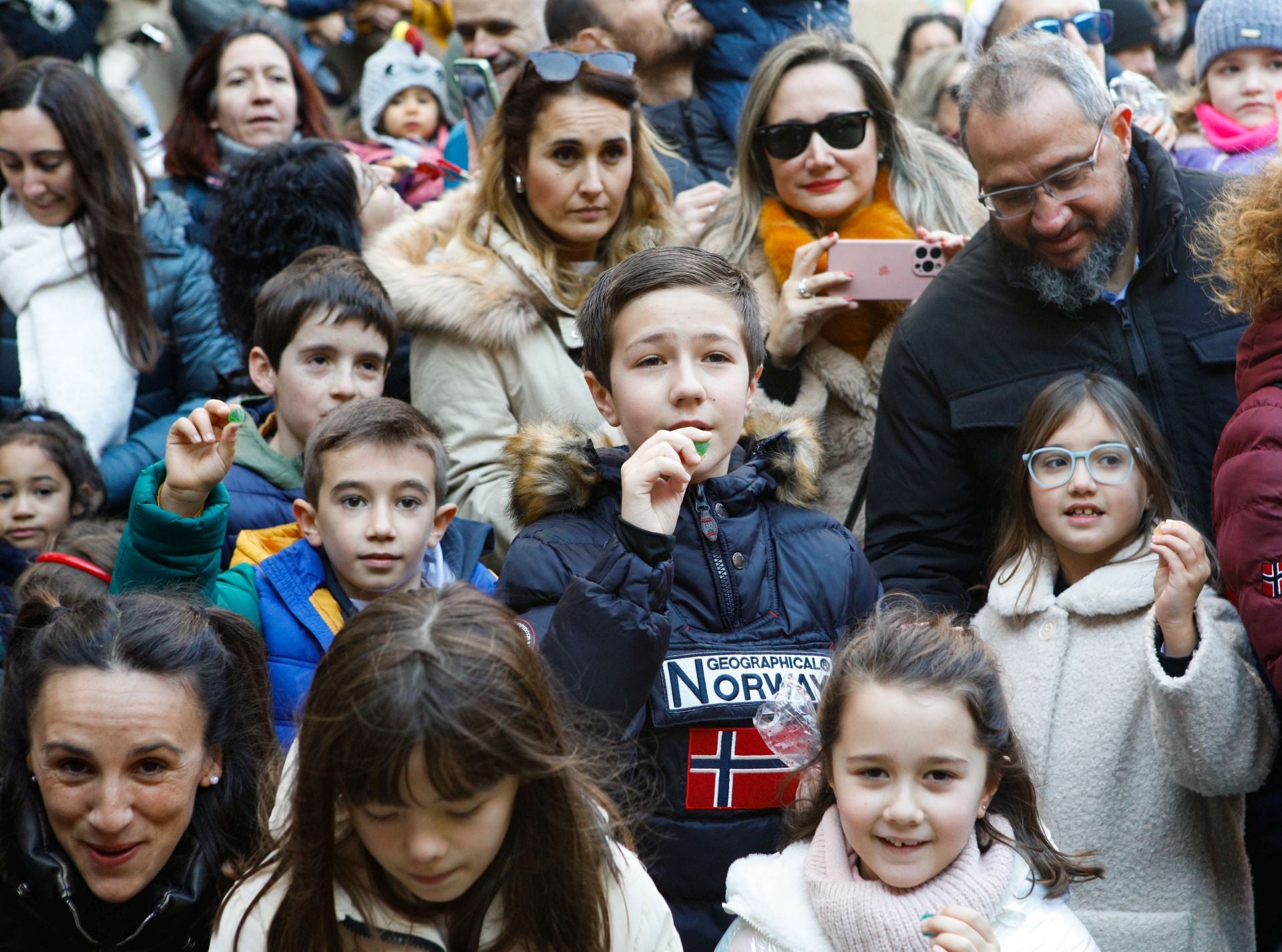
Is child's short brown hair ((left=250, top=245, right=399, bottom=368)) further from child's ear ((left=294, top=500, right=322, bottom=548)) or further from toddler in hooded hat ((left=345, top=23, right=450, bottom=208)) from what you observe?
toddler in hooded hat ((left=345, top=23, right=450, bottom=208))

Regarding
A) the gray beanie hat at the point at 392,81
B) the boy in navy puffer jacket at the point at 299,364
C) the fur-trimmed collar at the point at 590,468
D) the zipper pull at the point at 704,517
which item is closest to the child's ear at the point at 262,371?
the boy in navy puffer jacket at the point at 299,364

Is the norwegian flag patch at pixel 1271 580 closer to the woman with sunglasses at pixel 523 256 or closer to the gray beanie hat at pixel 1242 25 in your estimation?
the woman with sunglasses at pixel 523 256

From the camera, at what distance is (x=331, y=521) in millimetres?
3512

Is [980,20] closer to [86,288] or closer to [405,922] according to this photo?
[86,288]

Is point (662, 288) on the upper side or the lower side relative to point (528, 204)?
lower

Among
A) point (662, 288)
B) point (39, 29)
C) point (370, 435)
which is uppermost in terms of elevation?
point (39, 29)

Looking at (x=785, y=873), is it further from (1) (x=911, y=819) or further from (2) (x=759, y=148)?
(2) (x=759, y=148)

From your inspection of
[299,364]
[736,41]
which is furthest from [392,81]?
[299,364]

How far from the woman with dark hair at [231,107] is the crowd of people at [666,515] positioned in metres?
0.48

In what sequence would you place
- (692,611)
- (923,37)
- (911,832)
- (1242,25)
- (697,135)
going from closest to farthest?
1. (911,832)
2. (692,611)
3. (1242,25)
4. (697,135)
5. (923,37)

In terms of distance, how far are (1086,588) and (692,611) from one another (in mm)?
1006

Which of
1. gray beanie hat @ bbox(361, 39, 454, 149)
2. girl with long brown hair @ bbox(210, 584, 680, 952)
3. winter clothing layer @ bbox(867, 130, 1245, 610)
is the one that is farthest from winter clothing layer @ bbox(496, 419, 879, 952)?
gray beanie hat @ bbox(361, 39, 454, 149)

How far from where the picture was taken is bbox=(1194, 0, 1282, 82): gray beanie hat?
5320 millimetres

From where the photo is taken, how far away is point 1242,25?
17.6 feet
